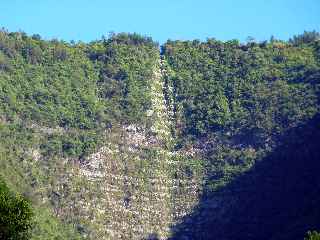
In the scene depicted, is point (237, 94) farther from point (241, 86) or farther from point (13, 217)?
point (13, 217)

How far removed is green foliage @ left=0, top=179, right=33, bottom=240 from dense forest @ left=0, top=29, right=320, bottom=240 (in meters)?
28.1

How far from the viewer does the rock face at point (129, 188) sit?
79.7 metres

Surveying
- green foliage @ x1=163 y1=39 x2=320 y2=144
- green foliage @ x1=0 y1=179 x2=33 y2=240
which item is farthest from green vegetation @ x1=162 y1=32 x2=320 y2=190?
green foliage @ x1=0 y1=179 x2=33 y2=240

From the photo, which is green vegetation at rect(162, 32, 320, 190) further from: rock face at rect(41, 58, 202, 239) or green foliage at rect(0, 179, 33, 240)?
green foliage at rect(0, 179, 33, 240)

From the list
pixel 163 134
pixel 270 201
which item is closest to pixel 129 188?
pixel 163 134

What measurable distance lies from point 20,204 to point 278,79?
65719mm

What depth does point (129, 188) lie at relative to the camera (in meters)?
85.4

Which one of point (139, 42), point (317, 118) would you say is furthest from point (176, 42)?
point (317, 118)

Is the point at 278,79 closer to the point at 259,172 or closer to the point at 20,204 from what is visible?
the point at 259,172

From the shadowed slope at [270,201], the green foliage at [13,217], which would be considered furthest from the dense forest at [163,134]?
the green foliage at [13,217]

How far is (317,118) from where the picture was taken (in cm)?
9000

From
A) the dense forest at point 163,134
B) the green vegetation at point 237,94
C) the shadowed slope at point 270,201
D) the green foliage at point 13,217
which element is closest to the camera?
the green foliage at point 13,217

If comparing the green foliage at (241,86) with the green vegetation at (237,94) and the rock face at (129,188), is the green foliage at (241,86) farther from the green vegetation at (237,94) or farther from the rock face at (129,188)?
the rock face at (129,188)

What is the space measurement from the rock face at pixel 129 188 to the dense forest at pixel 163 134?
0.14 metres
